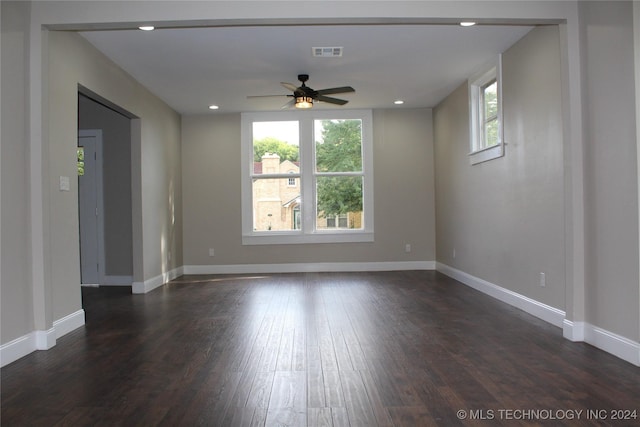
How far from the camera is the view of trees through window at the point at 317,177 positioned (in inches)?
307

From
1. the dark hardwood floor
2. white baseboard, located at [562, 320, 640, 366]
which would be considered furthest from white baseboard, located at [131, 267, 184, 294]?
white baseboard, located at [562, 320, 640, 366]

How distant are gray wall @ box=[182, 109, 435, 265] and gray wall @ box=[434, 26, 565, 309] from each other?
1258 mm

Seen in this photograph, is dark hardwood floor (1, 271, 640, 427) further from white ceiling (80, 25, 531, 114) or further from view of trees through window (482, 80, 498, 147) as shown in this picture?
white ceiling (80, 25, 531, 114)

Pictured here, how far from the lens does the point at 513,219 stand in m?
→ 4.75

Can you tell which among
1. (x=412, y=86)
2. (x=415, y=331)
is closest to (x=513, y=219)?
(x=415, y=331)

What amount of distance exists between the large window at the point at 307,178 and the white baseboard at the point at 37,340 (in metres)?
3.89

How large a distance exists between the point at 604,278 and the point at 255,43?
12.0ft

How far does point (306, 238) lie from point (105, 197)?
3104 mm

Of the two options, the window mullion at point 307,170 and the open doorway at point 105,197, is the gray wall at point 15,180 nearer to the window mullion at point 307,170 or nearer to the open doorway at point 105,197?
the open doorway at point 105,197

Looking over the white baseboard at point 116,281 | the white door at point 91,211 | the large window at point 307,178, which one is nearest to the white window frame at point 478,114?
the large window at point 307,178

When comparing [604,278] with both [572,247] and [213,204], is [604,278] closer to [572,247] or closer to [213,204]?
[572,247]

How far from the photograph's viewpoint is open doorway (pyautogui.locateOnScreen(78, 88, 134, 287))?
6480 millimetres

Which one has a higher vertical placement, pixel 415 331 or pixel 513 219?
pixel 513 219

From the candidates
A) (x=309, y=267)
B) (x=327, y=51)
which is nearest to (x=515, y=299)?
(x=327, y=51)
